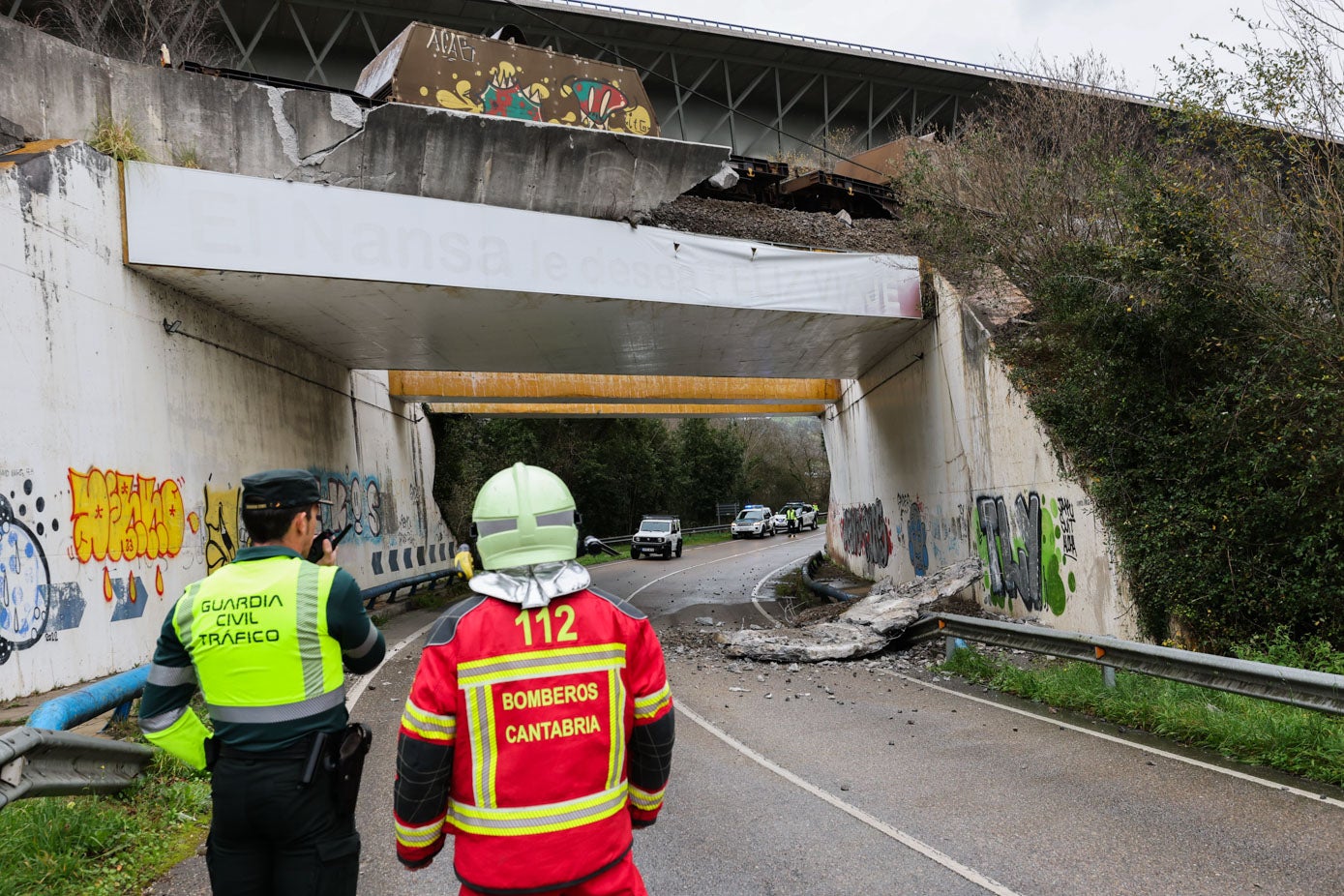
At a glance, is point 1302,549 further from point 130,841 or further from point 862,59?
point 862,59

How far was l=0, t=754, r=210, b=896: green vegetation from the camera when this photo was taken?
4.59m

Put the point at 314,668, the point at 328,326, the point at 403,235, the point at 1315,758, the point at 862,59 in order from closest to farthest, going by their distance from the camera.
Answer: the point at 314,668 < the point at 1315,758 < the point at 403,235 < the point at 328,326 < the point at 862,59

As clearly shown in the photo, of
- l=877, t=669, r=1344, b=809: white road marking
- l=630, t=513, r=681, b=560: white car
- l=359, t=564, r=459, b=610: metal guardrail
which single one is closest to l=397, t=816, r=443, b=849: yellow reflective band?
l=877, t=669, r=1344, b=809: white road marking

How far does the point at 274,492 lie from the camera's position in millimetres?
3123

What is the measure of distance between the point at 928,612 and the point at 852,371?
1067 cm

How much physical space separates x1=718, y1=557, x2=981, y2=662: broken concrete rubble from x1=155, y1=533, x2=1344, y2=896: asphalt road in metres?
2.38

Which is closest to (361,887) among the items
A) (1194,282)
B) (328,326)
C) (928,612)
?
(928,612)

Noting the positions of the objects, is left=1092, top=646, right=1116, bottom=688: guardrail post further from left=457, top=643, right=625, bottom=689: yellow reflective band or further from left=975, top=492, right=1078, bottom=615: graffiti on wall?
left=457, top=643, right=625, bottom=689: yellow reflective band

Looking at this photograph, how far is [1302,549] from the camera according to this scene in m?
9.67

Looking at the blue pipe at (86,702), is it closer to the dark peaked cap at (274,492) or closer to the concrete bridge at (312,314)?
the dark peaked cap at (274,492)

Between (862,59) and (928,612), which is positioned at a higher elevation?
(862,59)

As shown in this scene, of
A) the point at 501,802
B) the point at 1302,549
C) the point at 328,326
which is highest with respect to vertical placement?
the point at 328,326

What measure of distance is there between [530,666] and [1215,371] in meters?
11.5

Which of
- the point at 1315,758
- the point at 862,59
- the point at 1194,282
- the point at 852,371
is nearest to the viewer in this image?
the point at 1315,758
